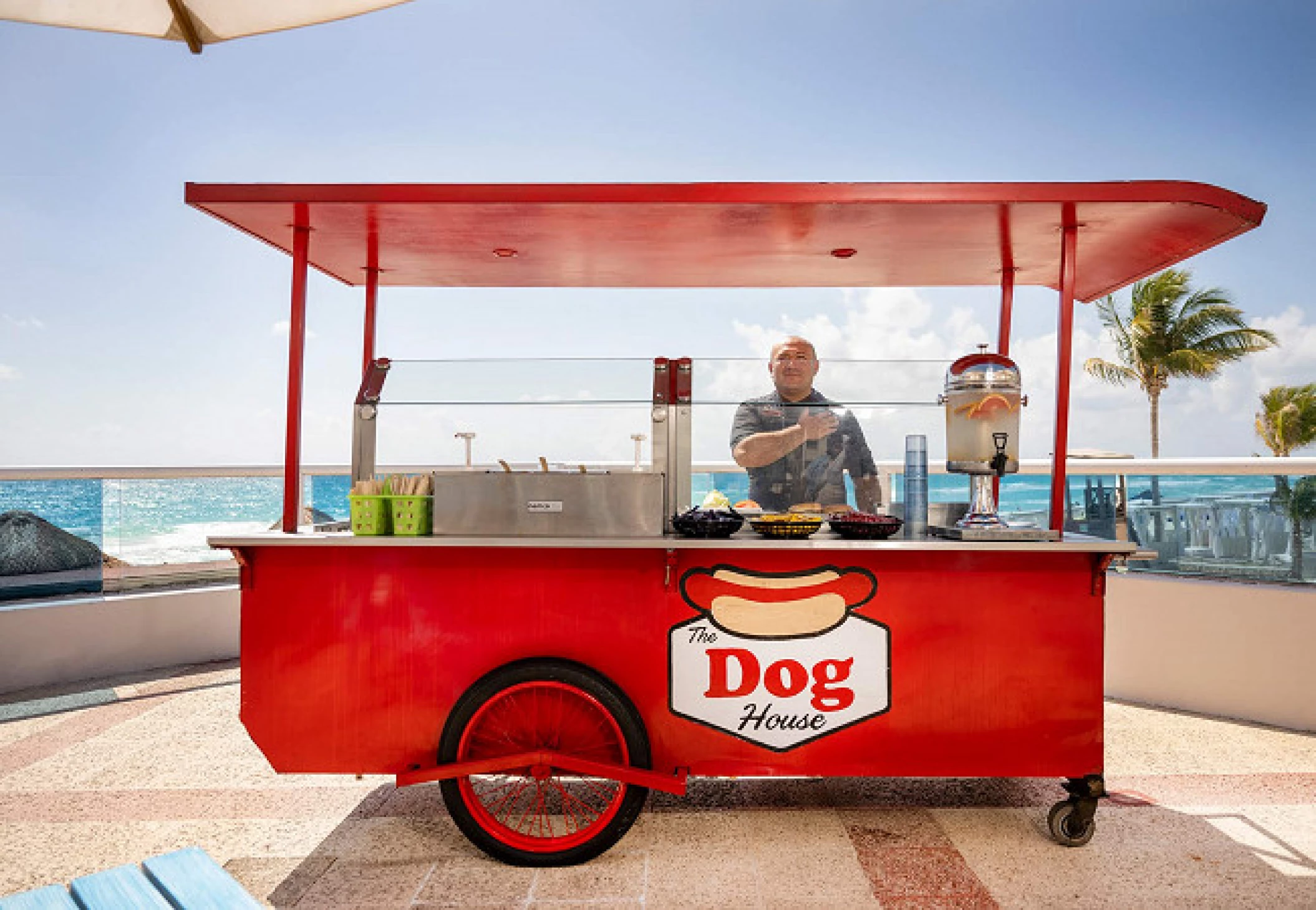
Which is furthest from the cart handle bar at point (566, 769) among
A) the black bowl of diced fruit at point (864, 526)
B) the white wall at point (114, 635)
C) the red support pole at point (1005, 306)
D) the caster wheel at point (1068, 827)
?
the white wall at point (114, 635)

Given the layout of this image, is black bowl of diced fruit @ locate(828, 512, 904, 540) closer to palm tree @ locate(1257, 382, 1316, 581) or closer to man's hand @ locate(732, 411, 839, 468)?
man's hand @ locate(732, 411, 839, 468)

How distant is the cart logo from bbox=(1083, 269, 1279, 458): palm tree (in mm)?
33187

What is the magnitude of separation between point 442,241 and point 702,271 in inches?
53.4

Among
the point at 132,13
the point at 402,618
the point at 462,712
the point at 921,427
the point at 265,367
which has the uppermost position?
the point at 265,367

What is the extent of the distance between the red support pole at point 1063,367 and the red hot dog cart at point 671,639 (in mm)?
150

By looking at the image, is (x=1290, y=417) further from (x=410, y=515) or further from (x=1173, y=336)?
(x=410, y=515)

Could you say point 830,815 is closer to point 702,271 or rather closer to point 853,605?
point 853,605

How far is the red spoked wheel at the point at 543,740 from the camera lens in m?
2.98

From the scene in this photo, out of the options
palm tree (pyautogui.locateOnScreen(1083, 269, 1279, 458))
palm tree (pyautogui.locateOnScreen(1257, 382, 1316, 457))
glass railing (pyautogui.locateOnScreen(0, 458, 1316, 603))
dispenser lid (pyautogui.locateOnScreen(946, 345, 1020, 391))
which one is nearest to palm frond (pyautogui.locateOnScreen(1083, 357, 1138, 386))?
palm tree (pyautogui.locateOnScreen(1083, 269, 1279, 458))

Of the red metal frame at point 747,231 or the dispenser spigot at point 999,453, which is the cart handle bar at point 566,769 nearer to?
the red metal frame at point 747,231

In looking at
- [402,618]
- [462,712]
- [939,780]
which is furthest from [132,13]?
[939,780]

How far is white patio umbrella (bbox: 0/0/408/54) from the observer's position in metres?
3.09

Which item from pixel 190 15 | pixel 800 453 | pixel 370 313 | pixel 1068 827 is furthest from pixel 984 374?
pixel 190 15

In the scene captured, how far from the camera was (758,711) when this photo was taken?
306 cm
